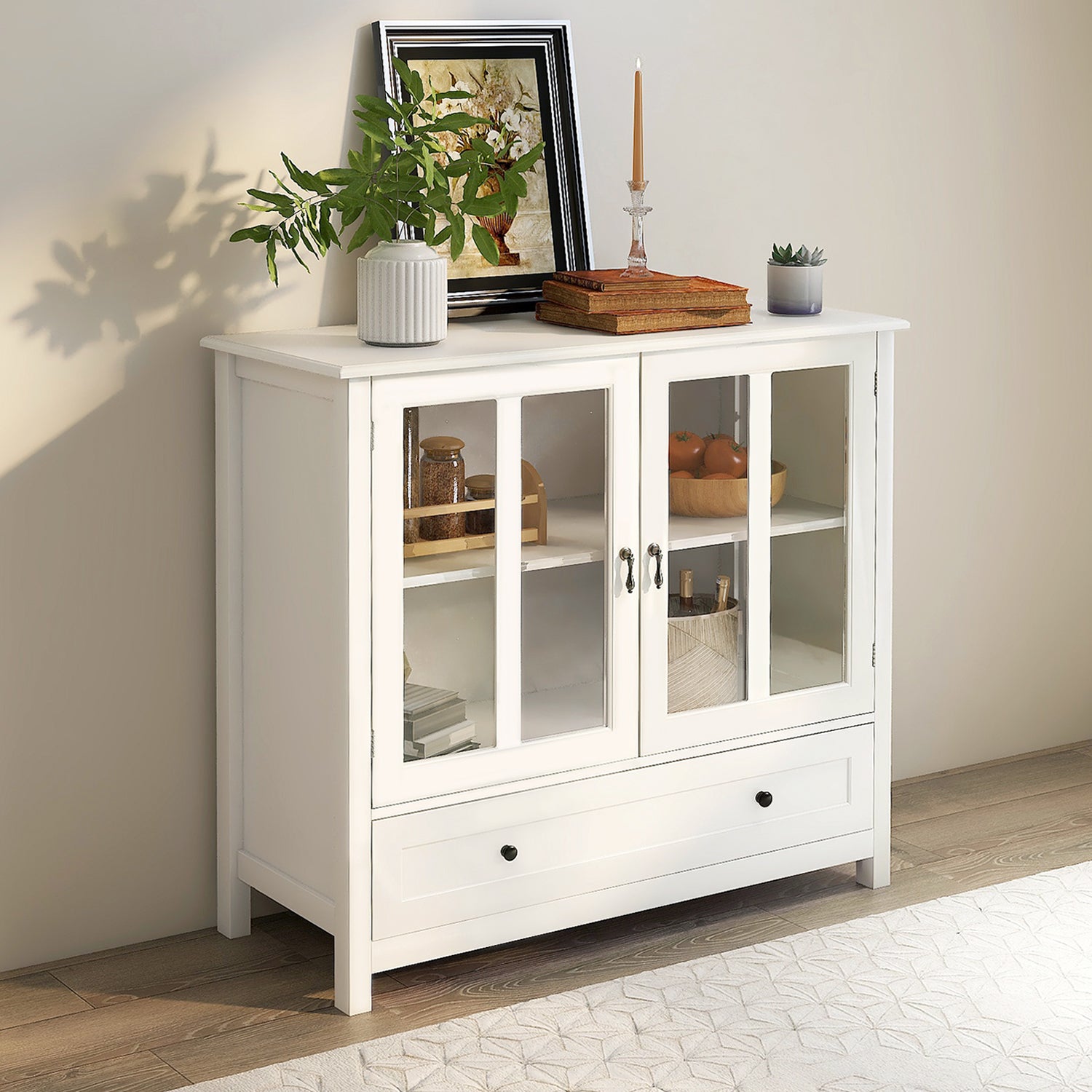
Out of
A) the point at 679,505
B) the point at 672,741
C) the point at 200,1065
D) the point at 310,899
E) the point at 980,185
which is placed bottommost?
the point at 200,1065

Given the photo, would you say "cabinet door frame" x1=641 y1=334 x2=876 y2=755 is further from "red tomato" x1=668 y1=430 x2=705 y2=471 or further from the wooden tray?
the wooden tray

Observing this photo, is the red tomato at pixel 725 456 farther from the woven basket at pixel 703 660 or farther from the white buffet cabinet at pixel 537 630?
the woven basket at pixel 703 660

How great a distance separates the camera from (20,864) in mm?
2613

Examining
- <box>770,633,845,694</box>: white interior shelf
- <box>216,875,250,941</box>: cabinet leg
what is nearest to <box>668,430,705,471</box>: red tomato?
<box>770,633,845,694</box>: white interior shelf

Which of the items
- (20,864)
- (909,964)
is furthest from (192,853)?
(909,964)

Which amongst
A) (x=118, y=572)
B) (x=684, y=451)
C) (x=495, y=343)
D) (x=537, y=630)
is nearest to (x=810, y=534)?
(x=684, y=451)

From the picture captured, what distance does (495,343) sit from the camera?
2543mm

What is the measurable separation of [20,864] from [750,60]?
6.56 ft

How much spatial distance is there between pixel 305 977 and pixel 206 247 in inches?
47.7

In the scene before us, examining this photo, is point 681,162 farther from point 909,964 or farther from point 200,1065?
point 200,1065

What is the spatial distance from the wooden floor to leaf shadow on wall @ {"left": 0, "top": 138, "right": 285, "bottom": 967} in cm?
14

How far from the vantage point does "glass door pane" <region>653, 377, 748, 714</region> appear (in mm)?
2676

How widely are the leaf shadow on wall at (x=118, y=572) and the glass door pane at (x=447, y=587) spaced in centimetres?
47

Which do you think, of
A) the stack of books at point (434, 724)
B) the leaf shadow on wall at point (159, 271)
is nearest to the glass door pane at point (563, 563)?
the stack of books at point (434, 724)
